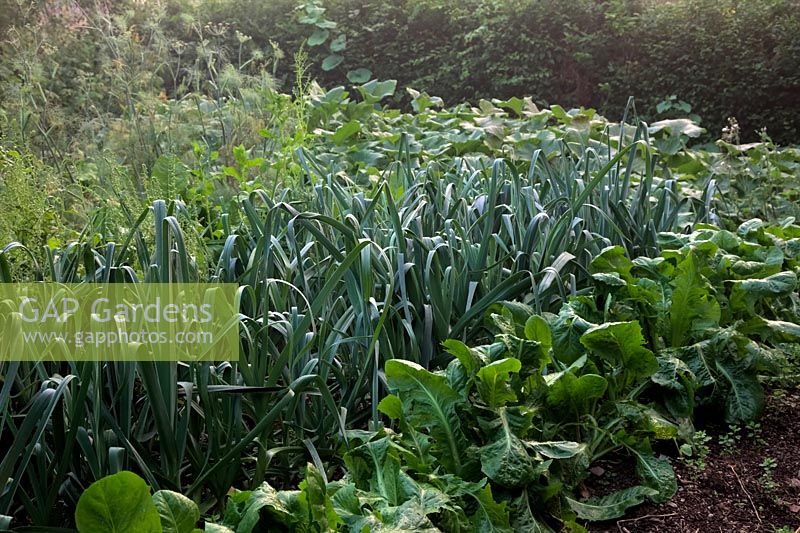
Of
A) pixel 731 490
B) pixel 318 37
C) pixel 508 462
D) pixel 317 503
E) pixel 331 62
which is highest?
pixel 318 37

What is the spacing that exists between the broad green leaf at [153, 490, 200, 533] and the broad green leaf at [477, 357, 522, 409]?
73 centimetres

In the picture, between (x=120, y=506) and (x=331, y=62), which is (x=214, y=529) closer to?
(x=120, y=506)

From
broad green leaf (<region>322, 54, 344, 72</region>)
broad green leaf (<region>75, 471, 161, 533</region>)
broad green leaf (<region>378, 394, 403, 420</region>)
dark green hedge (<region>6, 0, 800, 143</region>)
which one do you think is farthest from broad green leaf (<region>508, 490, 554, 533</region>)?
broad green leaf (<region>322, 54, 344, 72</region>)

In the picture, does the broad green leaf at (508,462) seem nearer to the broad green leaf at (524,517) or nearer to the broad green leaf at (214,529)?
the broad green leaf at (524,517)

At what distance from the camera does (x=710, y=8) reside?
814cm

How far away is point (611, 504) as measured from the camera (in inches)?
71.9

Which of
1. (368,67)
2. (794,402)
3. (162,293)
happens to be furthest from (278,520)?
(368,67)

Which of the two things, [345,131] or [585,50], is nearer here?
[345,131]

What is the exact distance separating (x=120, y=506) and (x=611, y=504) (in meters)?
1.15

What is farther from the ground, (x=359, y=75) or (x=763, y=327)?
(x=359, y=75)

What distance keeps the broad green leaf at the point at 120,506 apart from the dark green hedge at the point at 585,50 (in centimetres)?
801

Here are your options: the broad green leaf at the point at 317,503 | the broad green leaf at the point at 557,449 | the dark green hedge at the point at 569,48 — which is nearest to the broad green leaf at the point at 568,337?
the broad green leaf at the point at 557,449

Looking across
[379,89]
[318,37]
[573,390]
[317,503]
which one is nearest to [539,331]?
[573,390]

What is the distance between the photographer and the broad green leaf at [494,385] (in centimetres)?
175
